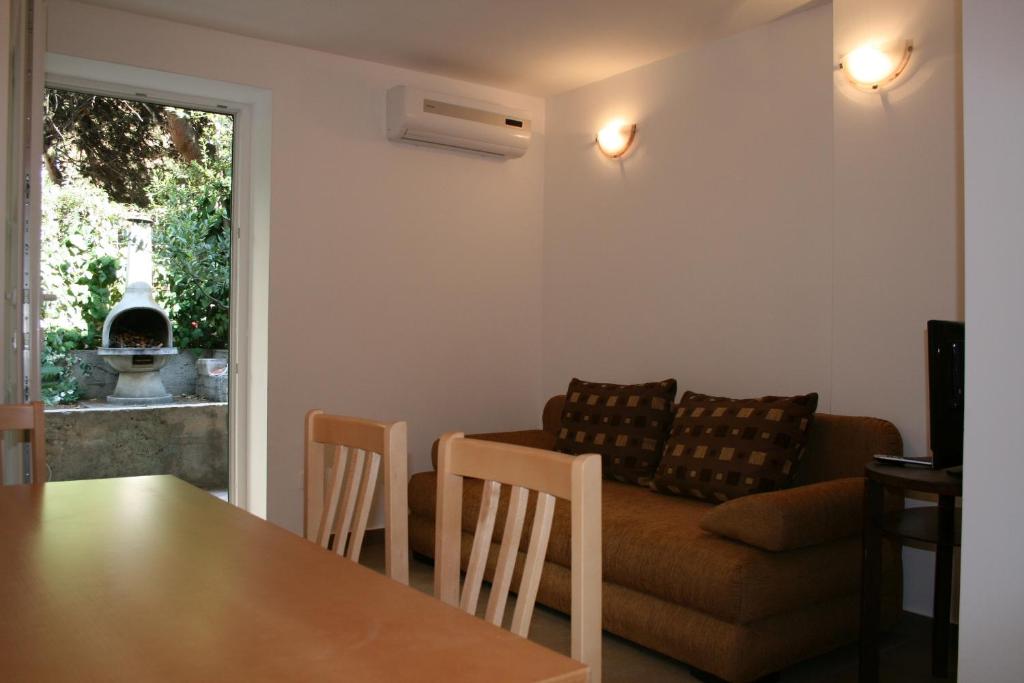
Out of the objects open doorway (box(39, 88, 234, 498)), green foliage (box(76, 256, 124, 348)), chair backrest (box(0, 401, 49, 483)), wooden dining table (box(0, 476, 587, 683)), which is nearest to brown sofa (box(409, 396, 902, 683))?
wooden dining table (box(0, 476, 587, 683))

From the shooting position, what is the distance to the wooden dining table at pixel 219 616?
2.97 feet

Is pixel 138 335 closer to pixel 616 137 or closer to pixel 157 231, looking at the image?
pixel 157 231

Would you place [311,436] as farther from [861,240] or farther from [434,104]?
[434,104]

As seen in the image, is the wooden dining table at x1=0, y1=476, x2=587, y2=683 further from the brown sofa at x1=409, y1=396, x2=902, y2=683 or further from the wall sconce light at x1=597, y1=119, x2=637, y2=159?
the wall sconce light at x1=597, y1=119, x2=637, y2=159

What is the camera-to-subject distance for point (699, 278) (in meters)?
4.18

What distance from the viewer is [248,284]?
4414 mm

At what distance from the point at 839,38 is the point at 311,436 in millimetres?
2758

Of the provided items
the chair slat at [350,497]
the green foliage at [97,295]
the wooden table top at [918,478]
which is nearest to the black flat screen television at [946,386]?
the wooden table top at [918,478]

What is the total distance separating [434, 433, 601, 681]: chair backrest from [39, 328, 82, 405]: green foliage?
9.95ft

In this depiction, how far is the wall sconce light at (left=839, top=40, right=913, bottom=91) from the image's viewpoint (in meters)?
3.28

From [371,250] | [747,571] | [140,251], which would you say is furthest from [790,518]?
[140,251]

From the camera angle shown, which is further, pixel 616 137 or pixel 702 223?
pixel 616 137

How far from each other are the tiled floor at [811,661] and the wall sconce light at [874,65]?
2040 mm

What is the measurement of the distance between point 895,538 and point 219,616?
207 centimetres
